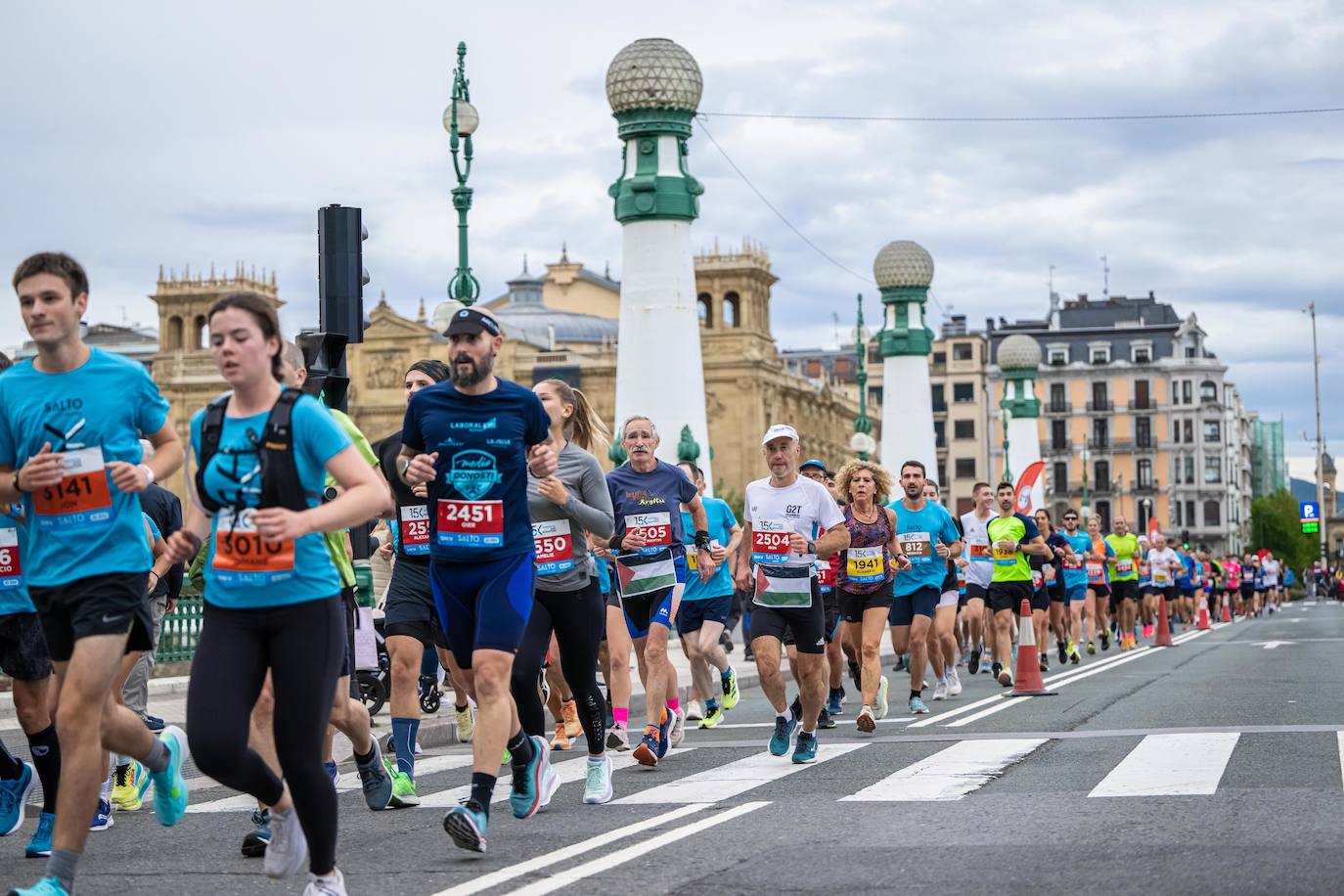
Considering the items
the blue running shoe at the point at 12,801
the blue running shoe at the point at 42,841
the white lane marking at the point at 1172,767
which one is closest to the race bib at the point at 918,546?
the white lane marking at the point at 1172,767

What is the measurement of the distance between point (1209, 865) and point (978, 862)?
2.60ft

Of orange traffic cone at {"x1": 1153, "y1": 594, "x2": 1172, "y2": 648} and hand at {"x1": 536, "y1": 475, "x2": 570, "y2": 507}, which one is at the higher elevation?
hand at {"x1": 536, "y1": 475, "x2": 570, "y2": 507}

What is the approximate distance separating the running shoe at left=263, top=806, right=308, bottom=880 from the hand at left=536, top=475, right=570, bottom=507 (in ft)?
9.07

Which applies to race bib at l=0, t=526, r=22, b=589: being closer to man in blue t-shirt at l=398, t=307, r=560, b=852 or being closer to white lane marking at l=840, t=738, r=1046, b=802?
man in blue t-shirt at l=398, t=307, r=560, b=852

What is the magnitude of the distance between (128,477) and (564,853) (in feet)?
7.09

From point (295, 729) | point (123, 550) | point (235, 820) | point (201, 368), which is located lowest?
point (235, 820)

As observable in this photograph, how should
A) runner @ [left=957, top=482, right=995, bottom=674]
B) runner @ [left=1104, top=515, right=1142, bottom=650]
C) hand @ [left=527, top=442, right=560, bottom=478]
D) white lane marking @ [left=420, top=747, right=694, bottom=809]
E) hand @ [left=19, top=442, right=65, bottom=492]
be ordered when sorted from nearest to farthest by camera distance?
hand @ [left=19, top=442, right=65, bottom=492] < hand @ [left=527, top=442, right=560, bottom=478] < white lane marking @ [left=420, top=747, right=694, bottom=809] < runner @ [left=957, top=482, right=995, bottom=674] < runner @ [left=1104, top=515, right=1142, bottom=650]

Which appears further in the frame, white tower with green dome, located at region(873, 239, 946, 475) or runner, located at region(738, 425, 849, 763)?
white tower with green dome, located at region(873, 239, 946, 475)

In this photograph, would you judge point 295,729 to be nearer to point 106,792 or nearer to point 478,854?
point 478,854

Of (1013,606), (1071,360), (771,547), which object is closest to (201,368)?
(1071,360)

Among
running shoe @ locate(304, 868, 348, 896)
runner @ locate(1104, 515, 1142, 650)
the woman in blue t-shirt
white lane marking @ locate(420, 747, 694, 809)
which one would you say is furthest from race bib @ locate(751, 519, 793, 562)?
runner @ locate(1104, 515, 1142, 650)

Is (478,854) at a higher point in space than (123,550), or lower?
lower

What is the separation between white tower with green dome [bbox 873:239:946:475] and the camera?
46531mm

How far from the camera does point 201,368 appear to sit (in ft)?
372
